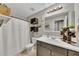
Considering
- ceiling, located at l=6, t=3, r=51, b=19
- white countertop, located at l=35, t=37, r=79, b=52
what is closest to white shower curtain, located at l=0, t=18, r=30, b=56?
ceiling, located at l=6, t=3, r=51, b=19

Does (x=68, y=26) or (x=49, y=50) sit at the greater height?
(x=68, y=26)

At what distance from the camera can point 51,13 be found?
5.43 ft

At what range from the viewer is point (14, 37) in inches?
Answer: 63.8

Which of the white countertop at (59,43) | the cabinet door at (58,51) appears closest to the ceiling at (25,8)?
the white countertop at (59,43)

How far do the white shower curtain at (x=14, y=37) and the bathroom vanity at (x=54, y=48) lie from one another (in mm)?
185

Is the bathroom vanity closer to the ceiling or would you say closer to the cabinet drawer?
the cabinet drawer

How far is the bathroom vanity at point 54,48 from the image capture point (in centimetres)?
144

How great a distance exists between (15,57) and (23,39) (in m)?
0.25

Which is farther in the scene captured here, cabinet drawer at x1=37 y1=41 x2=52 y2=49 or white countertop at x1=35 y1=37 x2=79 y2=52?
cabinet drawer at x1=37 y1=41 x2=52 y2=49

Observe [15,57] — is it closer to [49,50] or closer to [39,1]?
[49,50]

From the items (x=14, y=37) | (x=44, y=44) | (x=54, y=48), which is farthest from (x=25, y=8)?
(x=54, y=48)

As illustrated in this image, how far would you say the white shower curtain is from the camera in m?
1.51

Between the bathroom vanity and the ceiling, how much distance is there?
0.36 m

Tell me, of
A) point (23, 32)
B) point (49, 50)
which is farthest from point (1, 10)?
point (49, 50)
